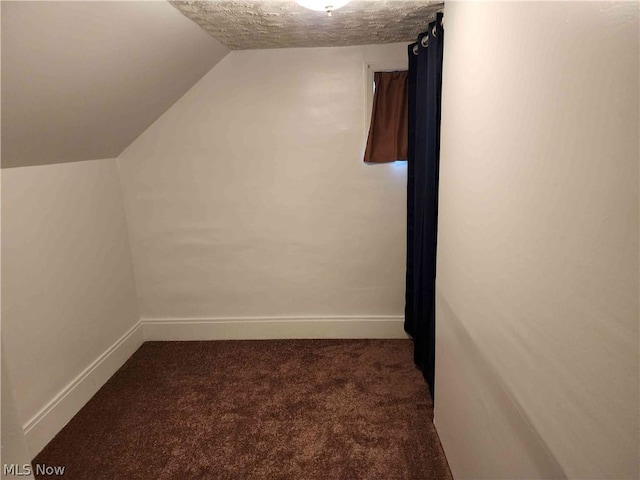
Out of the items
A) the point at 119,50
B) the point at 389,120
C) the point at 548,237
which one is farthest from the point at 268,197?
the point at 548,237

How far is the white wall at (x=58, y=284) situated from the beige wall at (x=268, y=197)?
0.33 meters

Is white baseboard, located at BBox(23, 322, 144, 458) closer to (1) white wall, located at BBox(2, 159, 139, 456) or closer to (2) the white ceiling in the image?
(1) white wall, located at BBox(2, 159, 139, 456)

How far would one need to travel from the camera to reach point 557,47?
81cm

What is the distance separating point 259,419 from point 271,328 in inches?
36.9

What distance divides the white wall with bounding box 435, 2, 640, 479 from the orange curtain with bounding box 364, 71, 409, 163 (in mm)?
1109

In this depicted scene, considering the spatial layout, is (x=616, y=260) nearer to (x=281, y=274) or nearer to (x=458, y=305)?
(x=458, y=305)

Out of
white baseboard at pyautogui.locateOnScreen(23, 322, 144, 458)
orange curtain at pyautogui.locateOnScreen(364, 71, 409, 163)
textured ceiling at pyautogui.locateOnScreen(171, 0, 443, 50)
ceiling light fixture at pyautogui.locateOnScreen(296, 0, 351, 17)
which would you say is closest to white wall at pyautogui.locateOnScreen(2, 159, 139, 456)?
white baseboard at pyautogui.locateOnScreen(23, 322, 144, 458)

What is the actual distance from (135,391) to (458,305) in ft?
6.73

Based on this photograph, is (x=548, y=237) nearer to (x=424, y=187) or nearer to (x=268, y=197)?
(x=424, y=187)

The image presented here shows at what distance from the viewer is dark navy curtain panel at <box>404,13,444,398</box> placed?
Answer: 198 cm

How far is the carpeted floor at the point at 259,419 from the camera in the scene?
1867 mm

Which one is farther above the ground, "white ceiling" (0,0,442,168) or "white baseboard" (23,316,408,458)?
"white ceiling" (0,0,442,168)

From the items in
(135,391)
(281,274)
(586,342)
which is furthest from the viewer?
(281,274)

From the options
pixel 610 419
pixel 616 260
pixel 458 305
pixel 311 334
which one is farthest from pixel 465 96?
pixel 311 334
